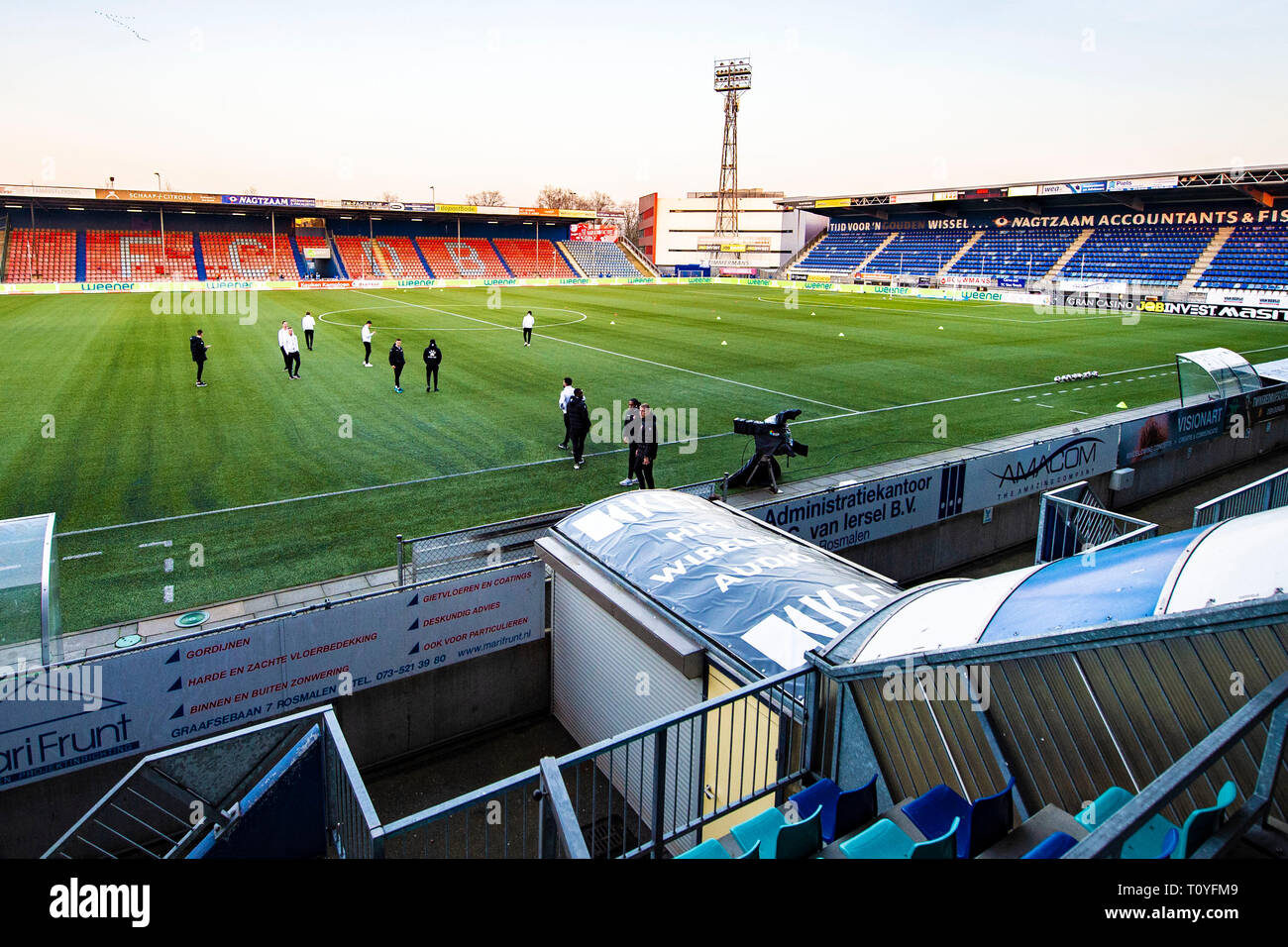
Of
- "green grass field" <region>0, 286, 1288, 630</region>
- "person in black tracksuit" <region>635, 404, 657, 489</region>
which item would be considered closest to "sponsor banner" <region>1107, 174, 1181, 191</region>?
"green grass field" <region>0, 286, 1288, 630</region>

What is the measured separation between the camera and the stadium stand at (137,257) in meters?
60.0

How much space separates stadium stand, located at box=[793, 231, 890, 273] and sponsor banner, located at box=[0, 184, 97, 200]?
59970mm

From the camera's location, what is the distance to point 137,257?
62.2 meters

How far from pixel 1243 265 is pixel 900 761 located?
62662mm

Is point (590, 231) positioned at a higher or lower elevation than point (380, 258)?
higher

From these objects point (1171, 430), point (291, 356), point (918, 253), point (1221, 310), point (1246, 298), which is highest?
point (918, 253)

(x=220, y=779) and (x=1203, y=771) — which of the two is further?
(x=220, y=779)

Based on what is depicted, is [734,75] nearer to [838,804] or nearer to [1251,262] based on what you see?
[1251,262]

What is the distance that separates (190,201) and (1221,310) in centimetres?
6827

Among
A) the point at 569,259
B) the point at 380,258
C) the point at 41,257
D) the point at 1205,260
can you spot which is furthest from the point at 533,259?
the point at 1205,260

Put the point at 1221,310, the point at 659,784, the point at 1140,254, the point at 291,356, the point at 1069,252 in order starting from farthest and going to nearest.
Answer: the point at 1069,252, the point at 1140,254, the point at 1221,310, the point at 291,356, the point at 659,784

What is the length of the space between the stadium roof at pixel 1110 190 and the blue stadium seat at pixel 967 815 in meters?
61.6

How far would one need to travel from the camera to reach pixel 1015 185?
65375mm
